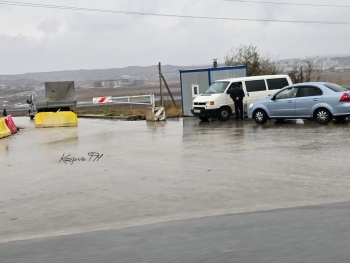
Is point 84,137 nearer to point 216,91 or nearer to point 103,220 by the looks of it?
point 216,91

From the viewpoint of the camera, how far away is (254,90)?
87.4ft

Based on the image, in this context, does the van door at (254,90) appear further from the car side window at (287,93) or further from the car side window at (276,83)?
the car side window at (287,93)

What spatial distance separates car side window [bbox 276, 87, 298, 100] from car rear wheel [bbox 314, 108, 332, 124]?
4.61 ft

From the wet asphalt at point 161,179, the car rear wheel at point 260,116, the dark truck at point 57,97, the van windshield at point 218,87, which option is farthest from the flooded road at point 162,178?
the dark truck at point 57,97

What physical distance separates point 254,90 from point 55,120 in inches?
416

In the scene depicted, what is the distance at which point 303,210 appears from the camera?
7.70 metres

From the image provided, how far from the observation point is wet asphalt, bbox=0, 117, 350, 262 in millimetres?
7961

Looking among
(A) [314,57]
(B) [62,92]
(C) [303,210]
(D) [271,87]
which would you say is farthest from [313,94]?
(B) [62,92]

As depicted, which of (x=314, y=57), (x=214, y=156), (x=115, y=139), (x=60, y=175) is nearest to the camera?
(x=60, y=175)

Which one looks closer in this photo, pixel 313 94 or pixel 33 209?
pixel 33 209

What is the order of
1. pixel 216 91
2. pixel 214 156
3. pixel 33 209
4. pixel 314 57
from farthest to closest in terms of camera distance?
1. pixel 314 57
2. pixel 216 91
3. pixel 214 156
4. pixel 33 209

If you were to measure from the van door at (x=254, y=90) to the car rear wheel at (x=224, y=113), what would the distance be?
3.48 feet

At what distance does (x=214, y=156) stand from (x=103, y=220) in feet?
21.2

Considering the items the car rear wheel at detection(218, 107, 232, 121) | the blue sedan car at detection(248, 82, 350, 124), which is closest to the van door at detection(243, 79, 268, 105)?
the car rear wheel at detection(218, 107, 232, 121)
